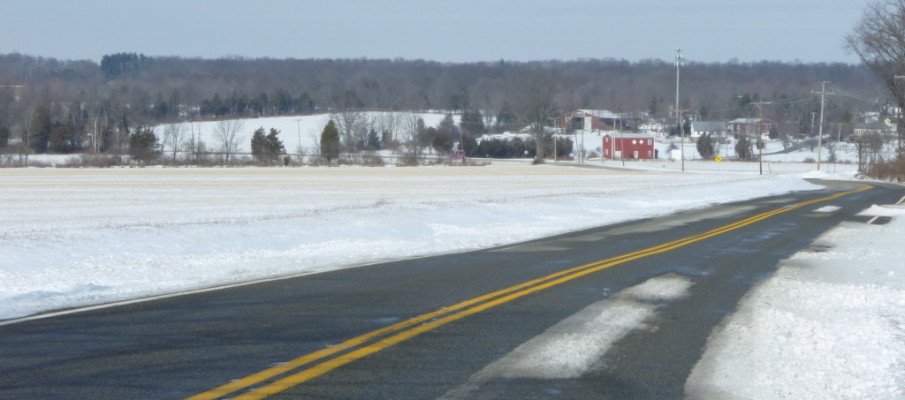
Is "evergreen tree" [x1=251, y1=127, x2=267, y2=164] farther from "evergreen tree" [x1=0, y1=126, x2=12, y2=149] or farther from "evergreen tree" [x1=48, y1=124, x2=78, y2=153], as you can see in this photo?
"evergreen tree" [x1=0, y1=126, x2=12, y2=149]

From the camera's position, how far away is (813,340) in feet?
28.6

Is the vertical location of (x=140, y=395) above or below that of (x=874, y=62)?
below

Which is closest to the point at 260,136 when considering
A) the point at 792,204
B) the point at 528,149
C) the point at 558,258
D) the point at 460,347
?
the point at 528,149

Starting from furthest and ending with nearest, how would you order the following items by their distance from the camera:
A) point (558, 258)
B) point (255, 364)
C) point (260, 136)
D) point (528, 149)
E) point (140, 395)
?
point (528, 149) < point (260, 136) < point (558, 258) < point (255, 364) < point (140, 395)

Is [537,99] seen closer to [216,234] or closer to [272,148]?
[272,148]

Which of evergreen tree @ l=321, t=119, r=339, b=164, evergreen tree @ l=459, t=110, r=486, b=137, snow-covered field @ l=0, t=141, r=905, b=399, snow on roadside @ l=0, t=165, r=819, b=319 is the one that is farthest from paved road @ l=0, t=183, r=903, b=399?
evergreen tree @ l=459, t=110, r=486, b=137

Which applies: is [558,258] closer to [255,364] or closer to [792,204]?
[255,364]

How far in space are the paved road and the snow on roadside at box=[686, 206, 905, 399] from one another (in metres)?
0.30

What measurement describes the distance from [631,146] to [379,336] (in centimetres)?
13728

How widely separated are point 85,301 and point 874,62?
85476 millimetres

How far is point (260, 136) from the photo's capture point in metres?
102

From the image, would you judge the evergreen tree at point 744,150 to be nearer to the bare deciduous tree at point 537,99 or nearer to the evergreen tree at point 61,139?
the bare deciduous tree at point 537,99

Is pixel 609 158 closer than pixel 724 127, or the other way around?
pixel 609 158

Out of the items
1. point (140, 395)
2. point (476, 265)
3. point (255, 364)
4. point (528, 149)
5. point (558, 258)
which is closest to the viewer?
point (140, 395)
